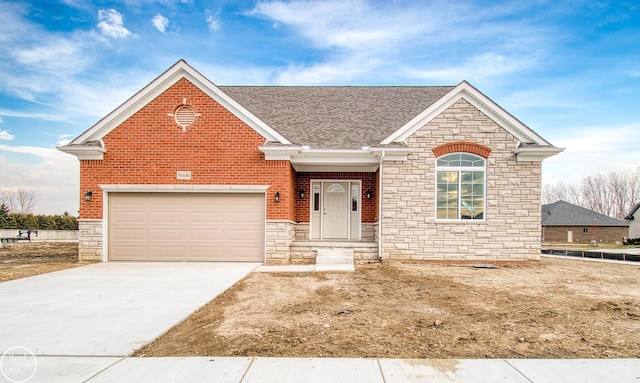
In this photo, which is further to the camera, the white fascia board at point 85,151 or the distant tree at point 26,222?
the distant tree at point 26,222

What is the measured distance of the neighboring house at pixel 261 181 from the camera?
11602mm

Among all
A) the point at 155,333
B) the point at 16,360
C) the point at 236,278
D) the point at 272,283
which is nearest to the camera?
the point at 16,360

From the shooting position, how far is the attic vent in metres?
11.8

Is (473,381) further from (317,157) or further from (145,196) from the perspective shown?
(145,196)

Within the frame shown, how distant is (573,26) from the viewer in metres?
14.1

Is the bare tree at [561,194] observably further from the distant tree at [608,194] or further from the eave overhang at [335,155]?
the eave overhang at [335,155]

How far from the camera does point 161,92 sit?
1176 centimetres

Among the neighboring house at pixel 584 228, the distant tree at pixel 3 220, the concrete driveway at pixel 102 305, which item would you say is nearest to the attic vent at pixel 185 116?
the concrete driveway at pixel 102 305

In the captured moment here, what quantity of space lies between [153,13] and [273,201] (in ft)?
26.8

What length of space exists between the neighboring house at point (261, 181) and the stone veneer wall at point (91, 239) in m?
0.04

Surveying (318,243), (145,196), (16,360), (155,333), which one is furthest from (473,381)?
(145,196)

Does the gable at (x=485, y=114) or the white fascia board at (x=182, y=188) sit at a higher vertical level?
the gable at (x=485, y=114)

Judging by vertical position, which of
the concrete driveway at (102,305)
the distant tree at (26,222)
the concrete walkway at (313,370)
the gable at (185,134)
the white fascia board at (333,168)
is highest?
the gable at (185,134)

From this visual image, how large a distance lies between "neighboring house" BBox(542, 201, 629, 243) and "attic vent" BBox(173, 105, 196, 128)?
135 ft
